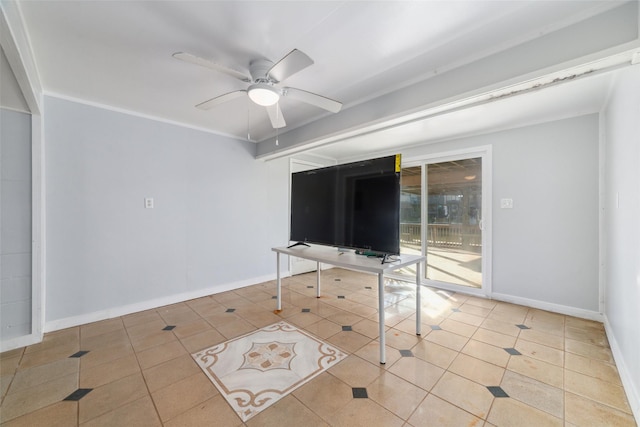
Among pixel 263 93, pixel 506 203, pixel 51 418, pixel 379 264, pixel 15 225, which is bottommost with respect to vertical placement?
pixel 51 418

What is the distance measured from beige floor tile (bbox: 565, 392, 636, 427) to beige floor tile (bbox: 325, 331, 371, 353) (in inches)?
55.8

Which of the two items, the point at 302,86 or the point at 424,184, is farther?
the point at 424,184

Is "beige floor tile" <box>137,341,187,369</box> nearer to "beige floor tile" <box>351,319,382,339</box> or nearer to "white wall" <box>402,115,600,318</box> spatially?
"beige floor tile" <box>351,319,382,339</box>

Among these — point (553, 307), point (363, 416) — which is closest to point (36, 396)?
point (363, 416)

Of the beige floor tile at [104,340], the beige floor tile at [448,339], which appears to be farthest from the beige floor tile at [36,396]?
the beige floor tile at [448,339]

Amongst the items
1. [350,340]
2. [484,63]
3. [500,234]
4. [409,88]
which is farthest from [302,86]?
[500,234]

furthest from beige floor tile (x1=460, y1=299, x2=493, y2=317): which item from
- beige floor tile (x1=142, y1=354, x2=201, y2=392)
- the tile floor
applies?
beige floor tile (x1=142, y1=354, x2=201, y2=392)

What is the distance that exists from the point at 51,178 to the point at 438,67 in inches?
159

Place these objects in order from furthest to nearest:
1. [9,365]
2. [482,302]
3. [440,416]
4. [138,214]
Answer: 1. [482,302]
2. [138,214]
3. [9,365]
4. [440,416]

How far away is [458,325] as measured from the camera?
2701 millimetres

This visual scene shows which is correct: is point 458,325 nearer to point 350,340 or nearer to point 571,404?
point 571,404

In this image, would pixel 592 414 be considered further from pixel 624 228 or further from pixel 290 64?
pixel 290 64

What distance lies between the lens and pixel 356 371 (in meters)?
1.92

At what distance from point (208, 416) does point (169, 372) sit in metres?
0.66
